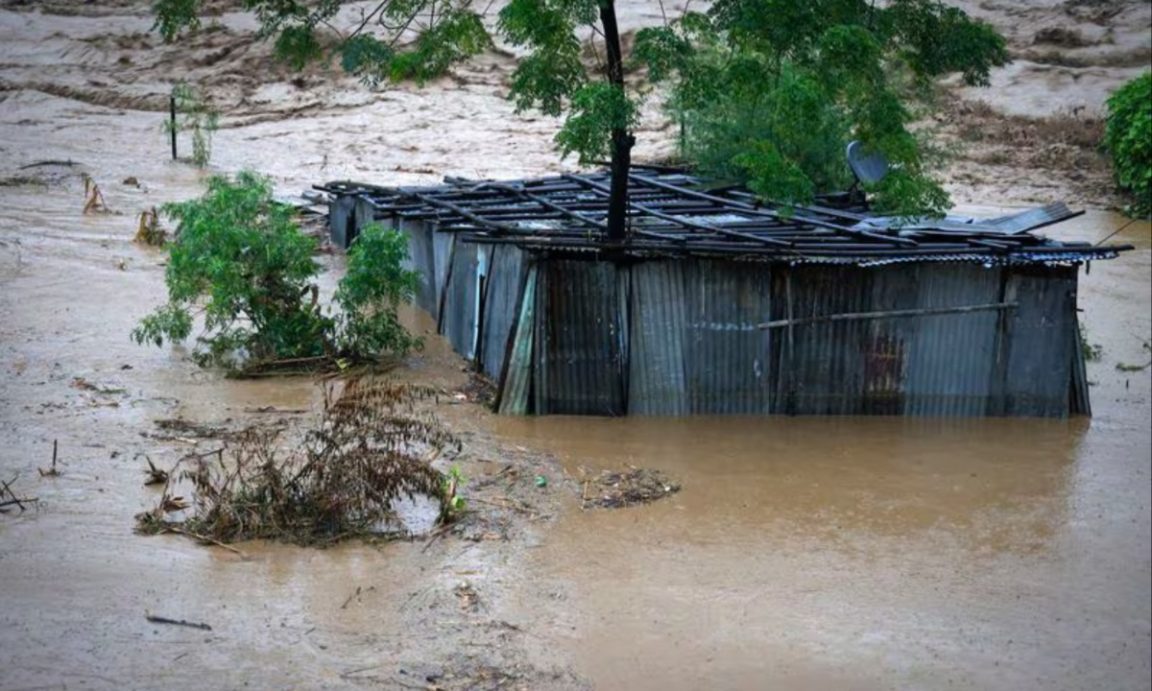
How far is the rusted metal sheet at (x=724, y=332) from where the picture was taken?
10836mm

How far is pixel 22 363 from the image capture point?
11266 millimetres

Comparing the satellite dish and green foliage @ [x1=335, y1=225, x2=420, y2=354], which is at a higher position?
the satellite dish

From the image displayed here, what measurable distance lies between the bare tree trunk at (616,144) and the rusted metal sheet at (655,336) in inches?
17.9

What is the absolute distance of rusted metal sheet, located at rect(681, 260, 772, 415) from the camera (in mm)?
10836

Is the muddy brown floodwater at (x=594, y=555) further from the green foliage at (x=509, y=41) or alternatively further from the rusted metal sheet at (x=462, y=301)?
the green foliage at (x=509, y=41)

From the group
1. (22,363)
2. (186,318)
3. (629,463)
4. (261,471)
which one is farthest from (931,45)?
(22,363)

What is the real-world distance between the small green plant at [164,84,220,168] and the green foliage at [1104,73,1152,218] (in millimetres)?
12961

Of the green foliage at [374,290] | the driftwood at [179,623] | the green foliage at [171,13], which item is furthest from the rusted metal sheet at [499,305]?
the driftwood at [179,623]

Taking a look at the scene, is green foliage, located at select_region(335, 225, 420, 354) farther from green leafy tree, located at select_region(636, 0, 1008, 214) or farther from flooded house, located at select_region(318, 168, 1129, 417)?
green leafy tree, located at select_region(636, 0, 1008, 214)

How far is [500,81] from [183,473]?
16.4 meters

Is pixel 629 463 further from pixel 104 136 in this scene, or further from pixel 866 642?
pixel 104 136

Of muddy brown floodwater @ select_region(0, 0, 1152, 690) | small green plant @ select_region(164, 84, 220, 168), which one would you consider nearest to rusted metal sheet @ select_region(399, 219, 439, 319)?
muddy brown floodwater @ select_region(0, 0, 1152, 690)

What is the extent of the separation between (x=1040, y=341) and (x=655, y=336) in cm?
321

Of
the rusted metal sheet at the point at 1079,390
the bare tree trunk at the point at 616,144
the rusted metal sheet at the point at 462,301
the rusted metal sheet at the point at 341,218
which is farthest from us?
the rusted metal sheet at the point at 341,218
